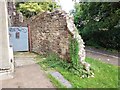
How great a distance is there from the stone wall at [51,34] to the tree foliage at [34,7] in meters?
9.17

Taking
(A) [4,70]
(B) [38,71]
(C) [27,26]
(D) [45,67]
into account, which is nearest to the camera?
(A) [4,70]

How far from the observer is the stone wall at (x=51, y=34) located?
9148 mm

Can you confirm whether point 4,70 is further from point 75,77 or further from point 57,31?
point 57,31

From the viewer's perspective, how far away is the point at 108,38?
48.5 ft

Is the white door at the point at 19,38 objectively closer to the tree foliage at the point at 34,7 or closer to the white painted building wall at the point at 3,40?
the white painted building wall at the point at 3,40

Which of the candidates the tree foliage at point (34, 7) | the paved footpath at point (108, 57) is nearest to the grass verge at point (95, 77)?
the paved footpath at point (108, 57)

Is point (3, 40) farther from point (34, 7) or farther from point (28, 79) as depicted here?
point (34, 7)

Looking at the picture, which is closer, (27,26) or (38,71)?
(38,71)

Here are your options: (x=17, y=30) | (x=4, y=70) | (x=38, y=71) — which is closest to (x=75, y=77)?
(x=38, y=71)

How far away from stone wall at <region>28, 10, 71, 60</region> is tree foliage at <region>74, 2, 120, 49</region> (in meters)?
4.68

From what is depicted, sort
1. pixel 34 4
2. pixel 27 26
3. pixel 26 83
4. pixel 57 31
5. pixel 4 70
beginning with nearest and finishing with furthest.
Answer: pixel 26 83
pixel 4 70
pixel 57 31
pixel 27 26
pixel 34 4

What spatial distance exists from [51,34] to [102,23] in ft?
17.8

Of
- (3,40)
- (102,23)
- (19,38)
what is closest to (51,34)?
Answer: (3,40)

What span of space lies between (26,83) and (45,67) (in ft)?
6.87
